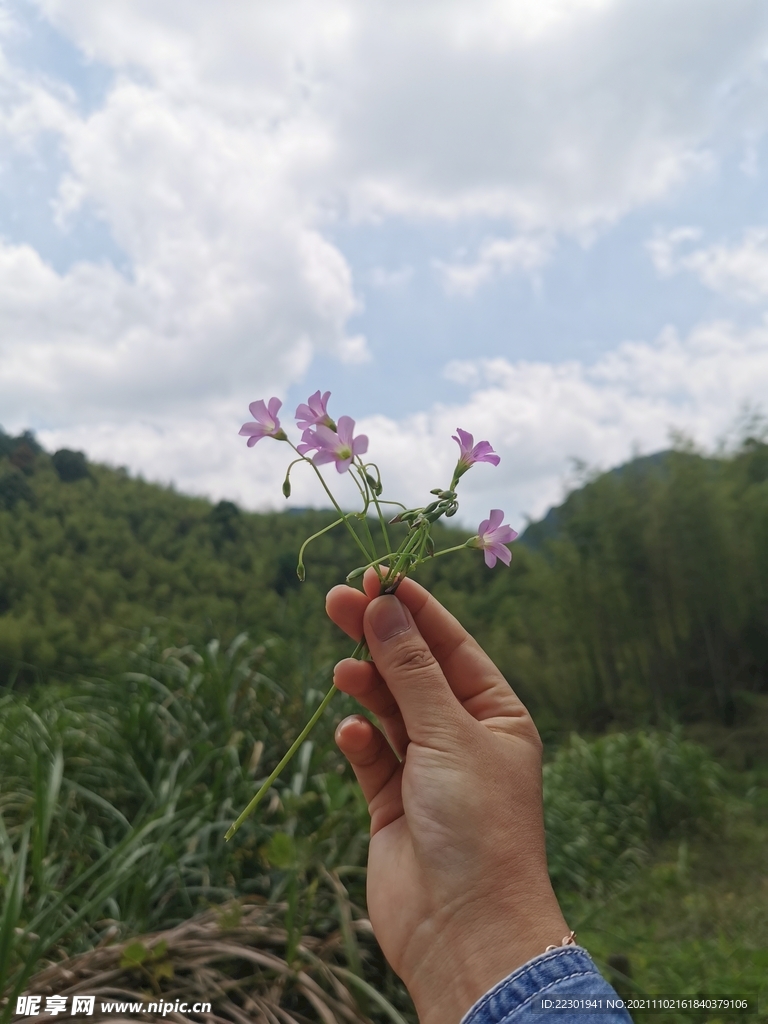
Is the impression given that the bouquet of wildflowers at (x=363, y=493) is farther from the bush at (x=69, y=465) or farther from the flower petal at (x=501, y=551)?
the bush at (x=69, y=465)

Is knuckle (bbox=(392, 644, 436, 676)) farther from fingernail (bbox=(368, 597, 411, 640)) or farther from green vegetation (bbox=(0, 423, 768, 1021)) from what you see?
green vegetation (bbox=(0, 423, 768, 1021))

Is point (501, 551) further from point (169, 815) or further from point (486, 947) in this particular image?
point (169, 815)

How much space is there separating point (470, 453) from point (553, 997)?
609 millimetres

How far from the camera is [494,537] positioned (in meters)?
0.89

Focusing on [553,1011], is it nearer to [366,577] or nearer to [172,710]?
[366,577]

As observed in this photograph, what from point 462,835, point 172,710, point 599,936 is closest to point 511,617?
point 599,936

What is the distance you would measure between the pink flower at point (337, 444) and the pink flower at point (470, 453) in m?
0.12

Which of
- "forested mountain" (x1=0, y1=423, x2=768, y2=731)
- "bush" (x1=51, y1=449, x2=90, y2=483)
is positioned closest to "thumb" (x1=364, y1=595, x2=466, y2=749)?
"forested mountain" (x1=0, y1=423, x2=768, y2=731)

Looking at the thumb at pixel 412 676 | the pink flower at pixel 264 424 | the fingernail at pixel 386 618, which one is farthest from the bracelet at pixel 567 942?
the pink flower at pixel 264 424

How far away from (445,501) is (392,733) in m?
0.51

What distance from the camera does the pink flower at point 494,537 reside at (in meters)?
0.88

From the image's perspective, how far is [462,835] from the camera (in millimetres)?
886

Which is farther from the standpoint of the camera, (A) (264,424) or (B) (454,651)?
(B) (454,651)

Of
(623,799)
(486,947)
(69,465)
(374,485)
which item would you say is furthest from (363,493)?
(69,465)
